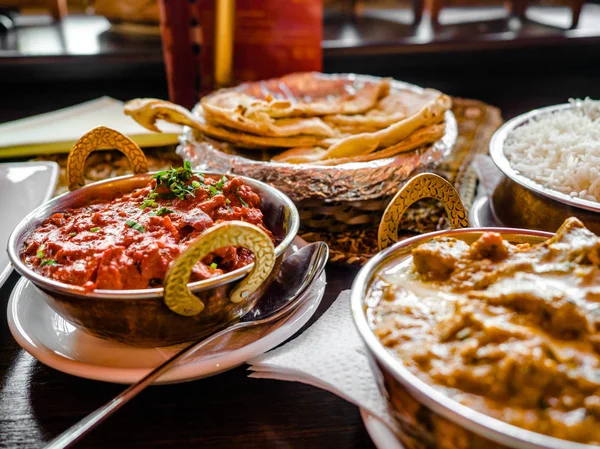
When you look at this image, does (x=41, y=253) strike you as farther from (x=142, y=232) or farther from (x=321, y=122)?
(x=321, y=122)

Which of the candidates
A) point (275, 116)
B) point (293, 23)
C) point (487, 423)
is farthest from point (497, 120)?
point (487, 423)

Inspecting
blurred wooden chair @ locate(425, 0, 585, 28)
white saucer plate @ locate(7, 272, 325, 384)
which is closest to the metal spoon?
white saucer plate @ locate(7, 272, 325, 384)

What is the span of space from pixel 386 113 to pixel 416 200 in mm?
790

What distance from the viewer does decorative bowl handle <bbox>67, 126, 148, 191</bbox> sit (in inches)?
46.0

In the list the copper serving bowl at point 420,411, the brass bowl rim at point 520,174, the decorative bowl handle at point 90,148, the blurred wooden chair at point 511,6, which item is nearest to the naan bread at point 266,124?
the decorative bowl handle at point 90,148

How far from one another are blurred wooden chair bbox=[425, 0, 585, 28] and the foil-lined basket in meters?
2.21

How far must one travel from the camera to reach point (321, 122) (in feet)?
5.00

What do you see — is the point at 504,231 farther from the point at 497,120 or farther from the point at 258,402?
the point at 497,120

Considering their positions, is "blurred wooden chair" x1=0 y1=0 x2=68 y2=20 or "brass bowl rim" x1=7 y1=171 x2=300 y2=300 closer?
"brass bowl rim" x1=7 y1=171 x2=300 y2=300

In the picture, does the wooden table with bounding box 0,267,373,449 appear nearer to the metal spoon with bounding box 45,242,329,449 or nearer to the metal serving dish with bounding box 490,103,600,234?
the metal spoon with bounding box 45,242,329,449

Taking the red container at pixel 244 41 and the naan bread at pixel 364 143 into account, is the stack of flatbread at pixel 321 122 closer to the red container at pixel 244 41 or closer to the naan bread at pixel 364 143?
the naan bread at pixel 364 143

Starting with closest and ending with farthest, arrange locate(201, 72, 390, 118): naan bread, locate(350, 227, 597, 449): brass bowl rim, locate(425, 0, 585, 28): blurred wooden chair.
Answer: locate(350, 227, 597, 449): brass bowl rim → locate(201, 72, 390, 118): naan bread → locate(425, 0, 585, 28): blurred wooden chair

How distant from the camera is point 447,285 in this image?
2.53 feet

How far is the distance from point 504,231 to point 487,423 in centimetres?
42
